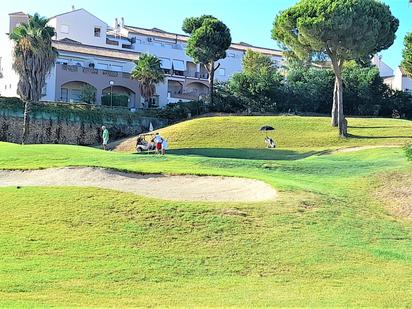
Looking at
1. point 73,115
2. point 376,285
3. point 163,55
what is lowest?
point 376,285

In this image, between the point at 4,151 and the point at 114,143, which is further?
the point at 114,143

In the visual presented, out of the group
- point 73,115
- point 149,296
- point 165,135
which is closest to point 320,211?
point 149,296

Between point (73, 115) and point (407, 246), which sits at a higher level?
point (73, 115)

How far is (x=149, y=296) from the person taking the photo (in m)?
10.9

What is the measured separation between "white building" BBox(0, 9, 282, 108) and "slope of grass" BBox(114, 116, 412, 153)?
1949 cm

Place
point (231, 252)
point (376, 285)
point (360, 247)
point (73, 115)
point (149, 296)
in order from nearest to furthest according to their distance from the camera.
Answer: point (149, 296) < point (376, 285) < point (231, 252) < point (360, 247) < point (73, 115)

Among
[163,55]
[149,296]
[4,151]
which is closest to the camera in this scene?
[149,296]

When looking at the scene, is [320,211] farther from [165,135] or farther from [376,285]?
[165,135]

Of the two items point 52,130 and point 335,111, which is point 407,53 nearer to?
point 335,111

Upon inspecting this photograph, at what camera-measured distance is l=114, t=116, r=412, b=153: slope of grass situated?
47125mm

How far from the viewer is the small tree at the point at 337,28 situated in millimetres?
46938

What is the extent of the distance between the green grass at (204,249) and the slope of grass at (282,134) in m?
24.5

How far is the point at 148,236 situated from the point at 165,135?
120 ft

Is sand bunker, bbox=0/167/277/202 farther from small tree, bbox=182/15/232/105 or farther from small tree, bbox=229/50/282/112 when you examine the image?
small tree, bbox=229/50/282/112
